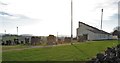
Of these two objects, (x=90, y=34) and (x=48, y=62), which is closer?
(x=48, y=62)

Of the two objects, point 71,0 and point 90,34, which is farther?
point 90,34

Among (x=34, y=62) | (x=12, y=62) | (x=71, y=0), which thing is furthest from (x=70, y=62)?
(x=71, y=0)

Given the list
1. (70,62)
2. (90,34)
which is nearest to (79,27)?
(90,34)

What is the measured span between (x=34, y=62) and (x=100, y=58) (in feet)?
18.1

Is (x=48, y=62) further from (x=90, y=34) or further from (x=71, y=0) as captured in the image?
(x=90, y=34)

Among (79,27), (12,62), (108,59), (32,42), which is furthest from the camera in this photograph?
(79,27)

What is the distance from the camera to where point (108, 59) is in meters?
Result: 14.4

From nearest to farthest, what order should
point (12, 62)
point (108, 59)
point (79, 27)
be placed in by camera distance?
1. point (108, 59)
2. point (12, 62)
3. point (79, 27)

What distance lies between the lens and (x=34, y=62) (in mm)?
18516

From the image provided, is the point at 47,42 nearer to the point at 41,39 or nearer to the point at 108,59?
the point at 41,39

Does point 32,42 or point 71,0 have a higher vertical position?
point 71,0

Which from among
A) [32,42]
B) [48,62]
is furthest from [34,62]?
[32,42]

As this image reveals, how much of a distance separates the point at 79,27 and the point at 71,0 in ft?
101

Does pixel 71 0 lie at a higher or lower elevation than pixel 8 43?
higher
